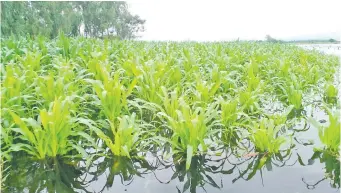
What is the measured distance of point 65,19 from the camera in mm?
24562

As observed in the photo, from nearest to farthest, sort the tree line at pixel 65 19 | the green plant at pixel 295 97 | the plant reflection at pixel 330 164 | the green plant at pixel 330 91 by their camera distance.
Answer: the plant reflection at pixel 330 164, the green plant at pixel 295 97, the green plant at pixel 330 91, the tree line at pixel 65 19

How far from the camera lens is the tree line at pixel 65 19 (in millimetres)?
18953

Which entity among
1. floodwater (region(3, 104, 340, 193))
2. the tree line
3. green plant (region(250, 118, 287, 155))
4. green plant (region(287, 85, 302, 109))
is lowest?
floodwater (region(3, 104, 340, 193))

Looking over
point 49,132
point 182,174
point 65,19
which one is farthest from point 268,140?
point 65,19

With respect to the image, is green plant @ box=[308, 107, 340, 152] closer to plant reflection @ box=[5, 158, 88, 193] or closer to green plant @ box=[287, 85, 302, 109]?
green plant @ box=[287, 85, 302, 109]

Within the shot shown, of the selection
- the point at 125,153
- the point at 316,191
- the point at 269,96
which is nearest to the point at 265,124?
the point at 316,191

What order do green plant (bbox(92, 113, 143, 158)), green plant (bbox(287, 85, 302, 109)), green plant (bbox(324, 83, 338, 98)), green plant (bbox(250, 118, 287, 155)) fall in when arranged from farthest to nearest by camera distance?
green plant (bbox(324, 83, 338, 98)), green plant (bbox(287, 85, 302, 109)), green plant (bbox(250, 118, 287, 155)), green plant (bbox(92, 113, 143, 158))

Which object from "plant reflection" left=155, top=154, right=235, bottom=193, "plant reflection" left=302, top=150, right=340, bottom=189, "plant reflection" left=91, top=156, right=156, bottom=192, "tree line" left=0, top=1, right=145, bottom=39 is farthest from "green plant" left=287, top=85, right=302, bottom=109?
"tree line" left=0, top=1, right=145, bottom=39

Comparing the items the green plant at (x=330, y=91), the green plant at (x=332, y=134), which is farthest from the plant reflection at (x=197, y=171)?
the green plant at (x=330, y=91)

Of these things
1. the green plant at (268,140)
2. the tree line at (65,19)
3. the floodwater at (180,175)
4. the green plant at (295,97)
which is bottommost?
the floodwater at (180,175)

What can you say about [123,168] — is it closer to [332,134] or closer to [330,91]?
[332,134]

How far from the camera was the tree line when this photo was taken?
1895 cm

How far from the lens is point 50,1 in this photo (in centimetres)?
2473

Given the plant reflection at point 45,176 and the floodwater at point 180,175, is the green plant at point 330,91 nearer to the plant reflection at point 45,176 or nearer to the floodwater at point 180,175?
the floodwater at point 180,175
